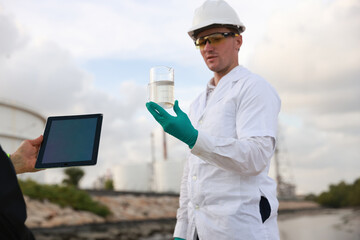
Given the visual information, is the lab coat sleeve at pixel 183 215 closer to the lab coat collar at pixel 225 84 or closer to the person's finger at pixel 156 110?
the lab coat collar at pixel 225 84

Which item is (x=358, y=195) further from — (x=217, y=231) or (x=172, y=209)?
(x=217, y=231)

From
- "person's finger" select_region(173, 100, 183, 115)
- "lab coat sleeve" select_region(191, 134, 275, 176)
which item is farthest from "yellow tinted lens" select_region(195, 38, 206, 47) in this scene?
"lab coat sleeve" select_region(191, 134, 275, 176)

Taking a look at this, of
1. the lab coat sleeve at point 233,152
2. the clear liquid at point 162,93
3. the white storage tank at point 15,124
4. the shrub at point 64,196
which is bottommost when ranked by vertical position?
the shrub at point 64,196

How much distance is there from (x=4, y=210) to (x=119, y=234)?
11.6m

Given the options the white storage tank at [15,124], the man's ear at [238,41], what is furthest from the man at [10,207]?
the white storage tank at [15,124]

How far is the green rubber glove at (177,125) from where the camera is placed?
202cm

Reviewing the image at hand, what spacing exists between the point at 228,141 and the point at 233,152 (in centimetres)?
6

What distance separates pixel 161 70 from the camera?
222 cm

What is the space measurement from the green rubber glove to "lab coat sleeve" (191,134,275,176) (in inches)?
1.6

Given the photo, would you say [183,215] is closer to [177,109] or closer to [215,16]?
[177,109]

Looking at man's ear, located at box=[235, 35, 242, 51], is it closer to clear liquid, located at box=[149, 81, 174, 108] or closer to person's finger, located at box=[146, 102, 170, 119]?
clear liquid, located at box=[149, 81, 174, 108]

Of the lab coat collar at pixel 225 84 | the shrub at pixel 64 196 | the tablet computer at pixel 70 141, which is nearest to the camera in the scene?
the tablet computer at pixel 70 141

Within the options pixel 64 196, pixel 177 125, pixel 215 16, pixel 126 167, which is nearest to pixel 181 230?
pixel 177 125

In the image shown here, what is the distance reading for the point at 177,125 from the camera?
6.61 ft
